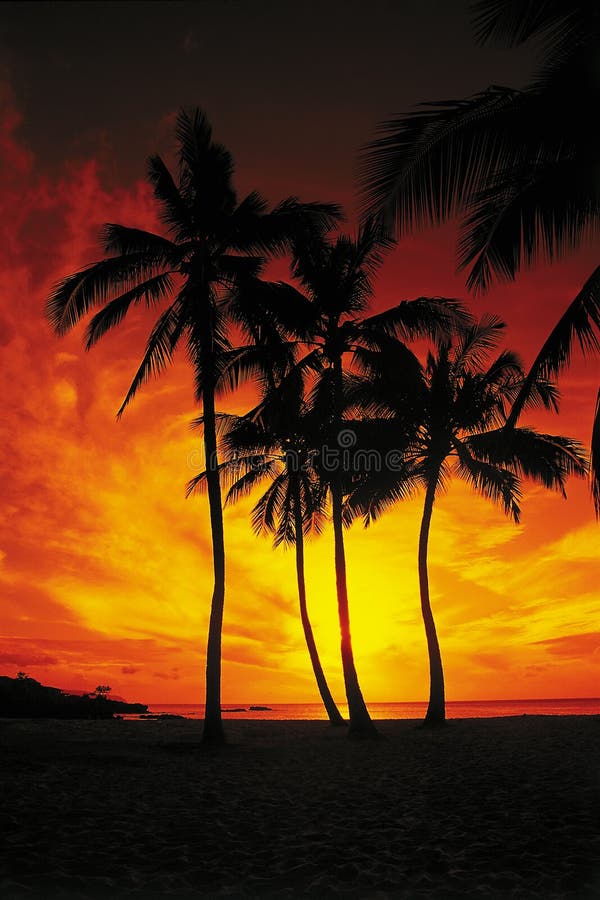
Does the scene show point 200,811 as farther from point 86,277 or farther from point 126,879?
point 86,277

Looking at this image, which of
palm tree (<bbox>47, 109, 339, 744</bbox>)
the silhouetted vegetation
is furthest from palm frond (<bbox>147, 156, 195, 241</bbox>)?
the silhouetted vegetation

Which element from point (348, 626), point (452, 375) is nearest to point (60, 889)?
point (348, 626)

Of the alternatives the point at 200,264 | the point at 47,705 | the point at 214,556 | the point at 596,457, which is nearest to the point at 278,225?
the point at 200,264

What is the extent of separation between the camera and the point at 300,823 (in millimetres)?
8734

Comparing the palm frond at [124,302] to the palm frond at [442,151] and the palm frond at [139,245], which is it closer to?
the palm frond at [139,245]

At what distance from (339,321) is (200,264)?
4.35m

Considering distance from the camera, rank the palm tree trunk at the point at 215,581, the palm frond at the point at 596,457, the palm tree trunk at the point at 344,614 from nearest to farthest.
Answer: the palm frond at the point at 596,457, the palm tree trunk at the point at 215,581, the palm tree trunk at the point at 344,614

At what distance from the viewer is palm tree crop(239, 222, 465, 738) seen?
20562 millimetres

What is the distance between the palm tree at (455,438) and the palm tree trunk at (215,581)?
17.7ft

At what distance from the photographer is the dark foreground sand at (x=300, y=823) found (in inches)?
244

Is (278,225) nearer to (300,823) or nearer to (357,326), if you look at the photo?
(357,326)

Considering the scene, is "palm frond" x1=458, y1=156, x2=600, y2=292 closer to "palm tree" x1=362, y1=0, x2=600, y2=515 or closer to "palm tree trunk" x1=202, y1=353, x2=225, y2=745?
"palm tree" x1=362, y1=0, x2=600, y2=515

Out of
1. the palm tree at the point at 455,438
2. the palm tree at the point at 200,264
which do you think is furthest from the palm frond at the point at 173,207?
the palm tree at the point at 455,438

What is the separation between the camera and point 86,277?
1892 centimetres
